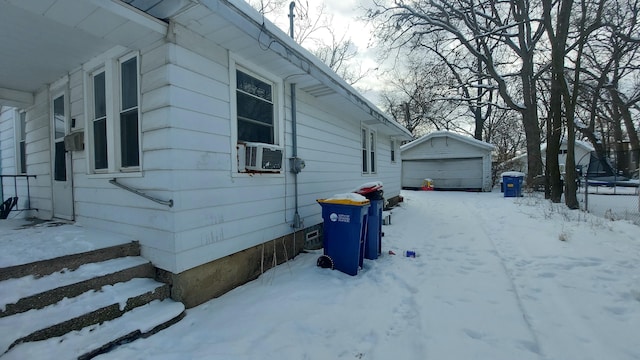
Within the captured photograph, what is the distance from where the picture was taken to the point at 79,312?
7.68ft

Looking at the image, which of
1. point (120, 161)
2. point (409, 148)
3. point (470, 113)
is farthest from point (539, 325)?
point (470, 113)

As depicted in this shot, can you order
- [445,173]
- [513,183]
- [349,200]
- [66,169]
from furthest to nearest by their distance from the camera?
[445,173] → [513,183] → [66,169] → [349,200]

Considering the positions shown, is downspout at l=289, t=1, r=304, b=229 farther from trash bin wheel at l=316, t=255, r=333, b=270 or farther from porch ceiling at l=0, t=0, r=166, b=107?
porch ceiling at l=0, t=0, r=166, b=107

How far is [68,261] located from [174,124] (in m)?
1.57

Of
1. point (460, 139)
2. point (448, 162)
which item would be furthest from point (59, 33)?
point (448, 162)

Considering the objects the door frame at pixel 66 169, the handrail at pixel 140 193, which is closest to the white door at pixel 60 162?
the door frame at pixel 66 169

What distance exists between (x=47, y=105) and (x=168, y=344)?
4600mm

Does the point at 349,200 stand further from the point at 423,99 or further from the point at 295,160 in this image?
the point at 423,99

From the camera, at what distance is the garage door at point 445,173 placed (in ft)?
54.0

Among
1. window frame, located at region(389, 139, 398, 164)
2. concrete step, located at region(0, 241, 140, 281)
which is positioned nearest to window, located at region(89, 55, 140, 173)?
concrete step, located at region(0, 241, 140, 281)

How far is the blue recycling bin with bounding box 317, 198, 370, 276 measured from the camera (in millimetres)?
3910

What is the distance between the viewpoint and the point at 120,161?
11.3 feet

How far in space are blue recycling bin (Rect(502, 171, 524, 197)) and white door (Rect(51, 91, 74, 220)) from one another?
47.6 ft

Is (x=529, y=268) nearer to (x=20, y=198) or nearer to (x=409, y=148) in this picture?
(x=20, y=198)
